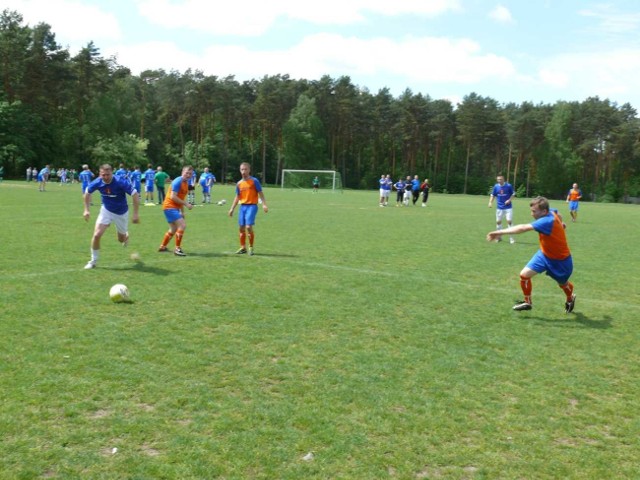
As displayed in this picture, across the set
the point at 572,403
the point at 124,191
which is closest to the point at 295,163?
the point at 124,191

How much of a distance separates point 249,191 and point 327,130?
8085 cm

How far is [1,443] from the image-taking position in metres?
4.19

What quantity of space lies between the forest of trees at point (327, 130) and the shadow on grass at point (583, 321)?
7058cm

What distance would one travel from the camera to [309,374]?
5.87 metres

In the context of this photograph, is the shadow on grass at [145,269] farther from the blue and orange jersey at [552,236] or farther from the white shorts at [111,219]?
the blue and orange jersey at [552,236]

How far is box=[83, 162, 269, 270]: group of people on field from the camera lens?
11.4 metres

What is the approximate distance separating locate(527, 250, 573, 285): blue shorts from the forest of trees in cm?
7013

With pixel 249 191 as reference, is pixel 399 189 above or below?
above

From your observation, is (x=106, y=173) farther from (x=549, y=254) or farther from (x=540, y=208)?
(x=549, y=254)

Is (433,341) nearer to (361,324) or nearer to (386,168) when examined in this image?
(361,324)

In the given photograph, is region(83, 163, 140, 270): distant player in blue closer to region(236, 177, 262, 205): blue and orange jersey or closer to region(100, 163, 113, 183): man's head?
region(100, 163, 113, 183): man's head

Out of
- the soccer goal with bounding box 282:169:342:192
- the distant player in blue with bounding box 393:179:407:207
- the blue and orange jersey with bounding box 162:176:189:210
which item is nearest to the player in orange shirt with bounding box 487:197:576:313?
the blue and orange jersey with bounding box 162:176:189:210

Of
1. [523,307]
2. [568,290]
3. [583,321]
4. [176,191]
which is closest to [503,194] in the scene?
[568,290]

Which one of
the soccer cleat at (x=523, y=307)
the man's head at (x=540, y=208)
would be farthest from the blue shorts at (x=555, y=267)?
the man's head at (x=540, y=208)
